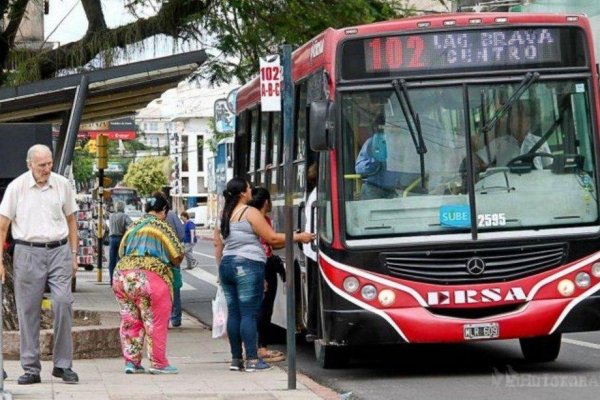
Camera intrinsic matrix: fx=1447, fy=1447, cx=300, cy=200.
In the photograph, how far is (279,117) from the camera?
15117mm

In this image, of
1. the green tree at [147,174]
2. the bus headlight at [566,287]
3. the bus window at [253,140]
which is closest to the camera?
the bus headlight at [566,287]

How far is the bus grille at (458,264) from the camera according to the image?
12.2m

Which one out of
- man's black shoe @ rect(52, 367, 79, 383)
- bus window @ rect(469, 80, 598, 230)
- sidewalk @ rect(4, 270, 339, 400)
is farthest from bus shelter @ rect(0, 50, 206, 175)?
bus window @ rect(469, 80, 598, 230)

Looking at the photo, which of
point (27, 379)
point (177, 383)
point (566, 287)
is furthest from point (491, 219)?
point (27, 379)

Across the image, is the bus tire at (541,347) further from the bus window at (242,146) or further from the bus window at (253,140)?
the bus window at (242,146)

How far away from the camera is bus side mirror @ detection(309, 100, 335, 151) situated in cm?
1201

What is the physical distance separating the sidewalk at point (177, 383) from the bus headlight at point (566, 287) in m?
2.16

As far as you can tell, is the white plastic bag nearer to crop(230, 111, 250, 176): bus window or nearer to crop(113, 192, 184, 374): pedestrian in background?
crop(113, 192, 184, 374): pedestrian in background

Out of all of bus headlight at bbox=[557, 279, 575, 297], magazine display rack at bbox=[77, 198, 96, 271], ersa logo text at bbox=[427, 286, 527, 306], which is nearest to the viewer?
ersa logo text at bbox=[427, 286, 527, 306]

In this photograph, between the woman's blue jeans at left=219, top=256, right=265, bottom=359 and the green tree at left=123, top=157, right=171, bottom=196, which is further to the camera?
the green tree at left=123, top=157, right=171, bottom=196

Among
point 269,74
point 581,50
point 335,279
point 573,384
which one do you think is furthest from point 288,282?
point 581,50

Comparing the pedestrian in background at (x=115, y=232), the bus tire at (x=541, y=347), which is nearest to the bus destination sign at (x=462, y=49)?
the bus tire at (x=541, y=347)

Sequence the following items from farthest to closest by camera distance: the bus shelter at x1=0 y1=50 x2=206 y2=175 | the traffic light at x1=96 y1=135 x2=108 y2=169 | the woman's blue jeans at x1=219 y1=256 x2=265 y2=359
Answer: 1. the traffic light at x1=96 y1=135 x2=108 y2=169
2. the bus shelter at x1=0 y1=50 x2=206 y2=175
3. the woman's blue jeans at x1=219 y1=256 x2=265 y2=359

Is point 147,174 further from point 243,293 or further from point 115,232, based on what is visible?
point 243,293
